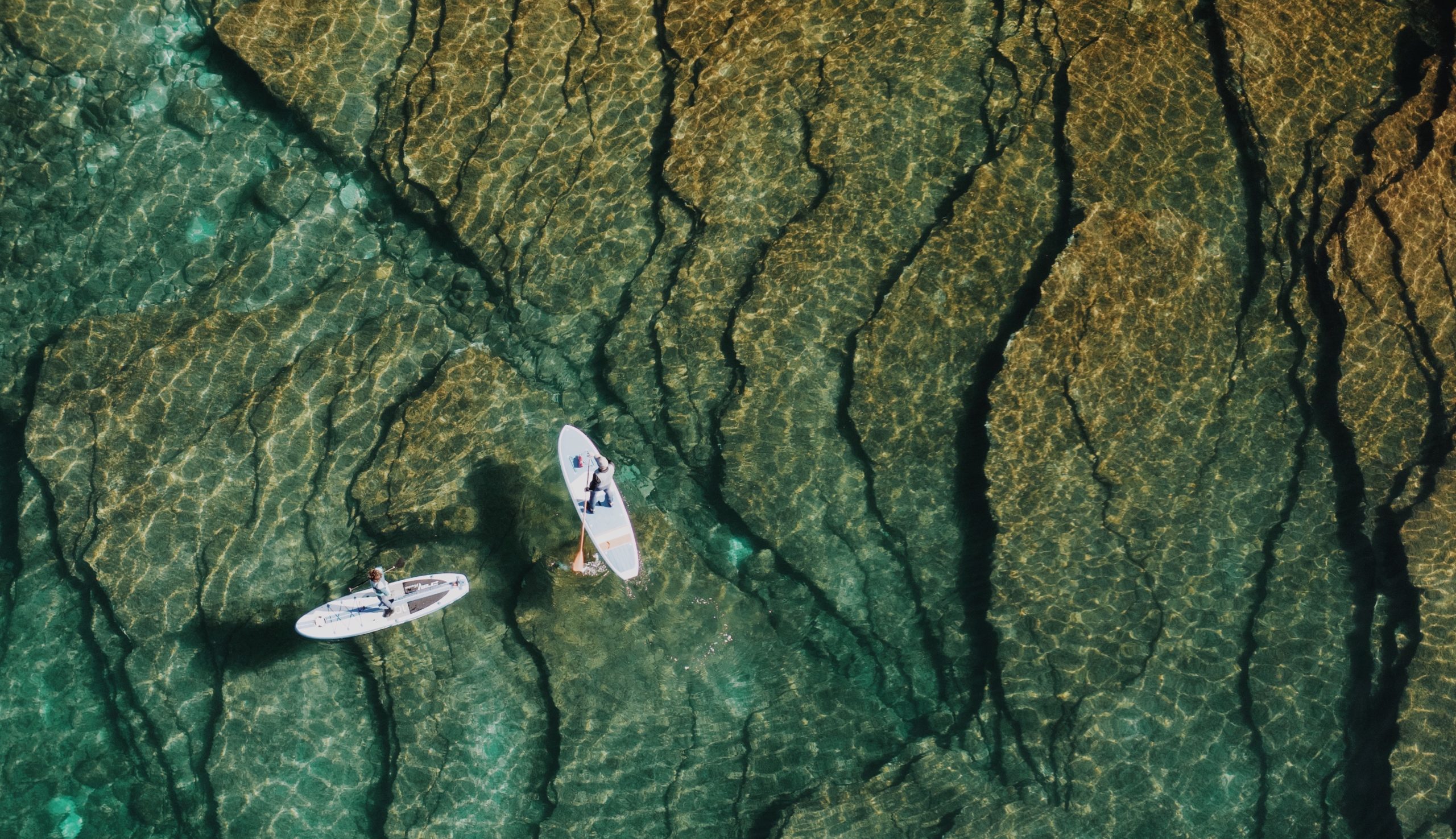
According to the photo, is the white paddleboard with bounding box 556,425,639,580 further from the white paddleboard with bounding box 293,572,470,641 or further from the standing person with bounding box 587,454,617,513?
the white paddleboard with bounding box 293,572,470,641

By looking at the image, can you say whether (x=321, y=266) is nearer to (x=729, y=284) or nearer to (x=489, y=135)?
(x=489, y=135)

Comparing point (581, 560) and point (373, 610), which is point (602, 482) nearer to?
point (581, 560)

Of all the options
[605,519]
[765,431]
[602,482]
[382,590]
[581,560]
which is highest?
[765,431]

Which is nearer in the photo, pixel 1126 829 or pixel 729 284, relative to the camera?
pixel 1126 829

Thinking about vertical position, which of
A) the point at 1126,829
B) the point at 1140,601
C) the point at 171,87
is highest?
the point at 171,87

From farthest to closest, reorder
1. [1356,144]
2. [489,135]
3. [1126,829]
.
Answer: [489,135]
[1356,144]
[1126,829]

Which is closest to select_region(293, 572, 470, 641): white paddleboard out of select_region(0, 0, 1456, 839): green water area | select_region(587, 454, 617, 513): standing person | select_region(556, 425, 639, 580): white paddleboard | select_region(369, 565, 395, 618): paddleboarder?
select_region(369, 565, 395, 618): paddleboarder

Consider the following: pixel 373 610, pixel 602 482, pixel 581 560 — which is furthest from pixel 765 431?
pixel 373 610

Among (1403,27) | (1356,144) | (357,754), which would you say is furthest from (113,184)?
(1403,27)
